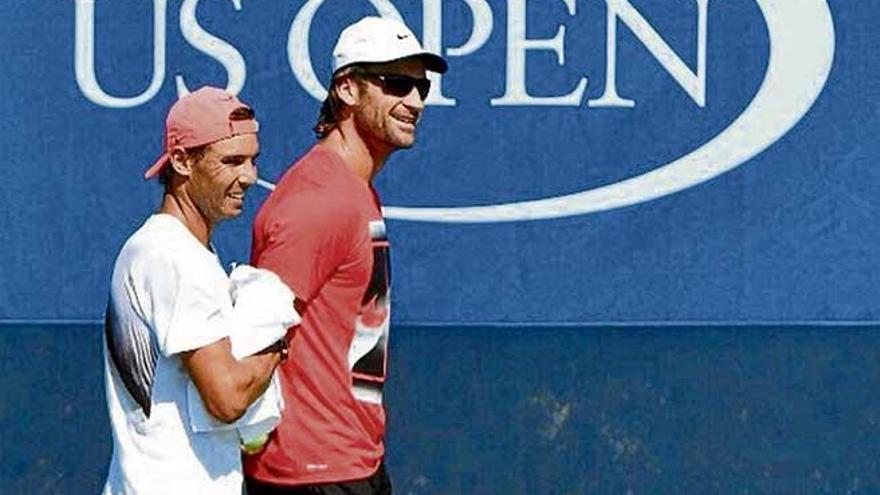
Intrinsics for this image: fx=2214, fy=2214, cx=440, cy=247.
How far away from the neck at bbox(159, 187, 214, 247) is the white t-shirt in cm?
3

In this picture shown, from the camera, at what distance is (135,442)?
132 inches

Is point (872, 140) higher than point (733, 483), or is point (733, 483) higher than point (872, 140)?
point (872, 140)

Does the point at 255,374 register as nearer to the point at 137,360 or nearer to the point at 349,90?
the point at 137,360

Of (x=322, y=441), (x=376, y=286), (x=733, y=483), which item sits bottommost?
(x=733, y=483)

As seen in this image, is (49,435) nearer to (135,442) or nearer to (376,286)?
(376,286)

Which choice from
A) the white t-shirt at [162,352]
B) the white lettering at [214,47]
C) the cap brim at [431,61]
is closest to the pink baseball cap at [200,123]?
the white t-shirt at [162,352]

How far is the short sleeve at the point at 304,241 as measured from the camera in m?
3.77

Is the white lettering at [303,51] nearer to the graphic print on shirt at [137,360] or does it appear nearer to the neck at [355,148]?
the neck at [355,148]

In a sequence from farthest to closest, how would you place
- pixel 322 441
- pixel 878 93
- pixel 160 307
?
pixel 878 93 < pixel 322 441 < pixel 160 307

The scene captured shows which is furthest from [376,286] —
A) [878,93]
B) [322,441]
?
[878,93]

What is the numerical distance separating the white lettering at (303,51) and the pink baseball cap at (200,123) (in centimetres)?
194

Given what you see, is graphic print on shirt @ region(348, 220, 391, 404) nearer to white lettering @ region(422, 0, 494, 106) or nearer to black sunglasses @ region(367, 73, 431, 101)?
black sunglasses @ region(367, 73, 431, 101)

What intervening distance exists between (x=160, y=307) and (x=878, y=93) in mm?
2633

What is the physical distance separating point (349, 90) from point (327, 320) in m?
0.45
